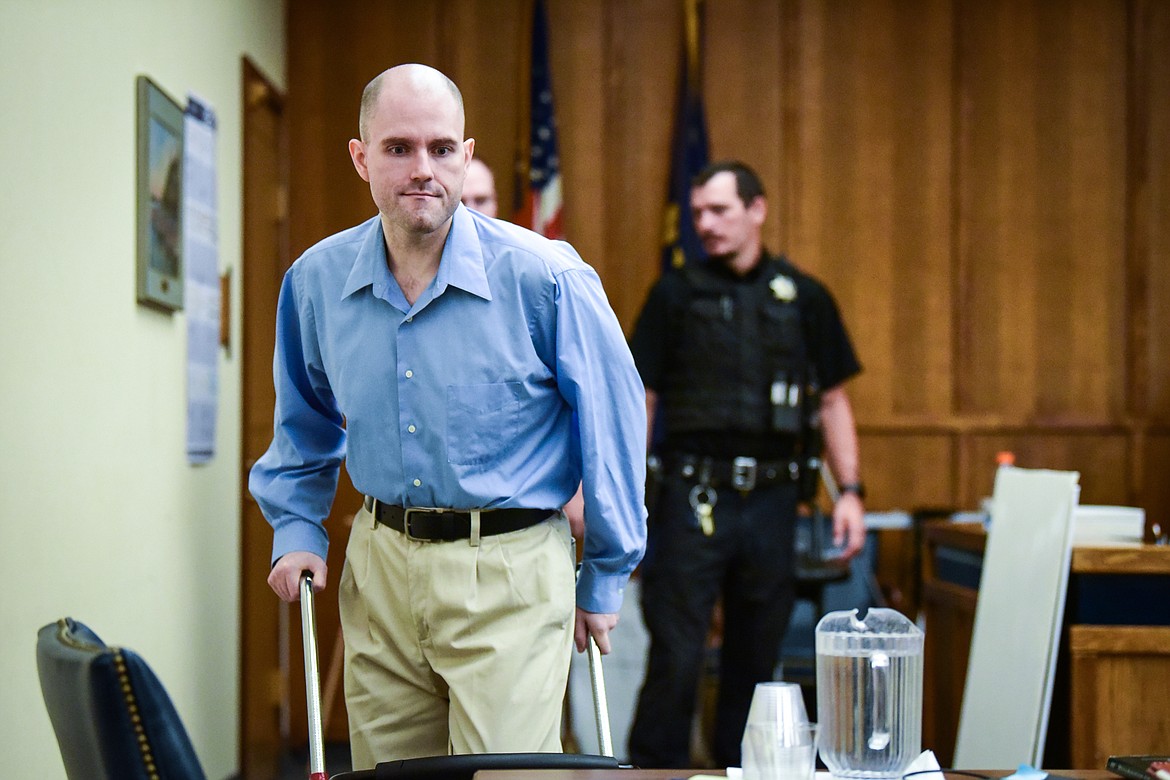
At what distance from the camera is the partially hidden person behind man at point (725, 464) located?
3.74m

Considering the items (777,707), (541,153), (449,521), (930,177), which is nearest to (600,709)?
(449,521)

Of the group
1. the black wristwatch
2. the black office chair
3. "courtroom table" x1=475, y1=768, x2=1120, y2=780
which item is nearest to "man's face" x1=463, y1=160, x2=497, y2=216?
the black wristwatch

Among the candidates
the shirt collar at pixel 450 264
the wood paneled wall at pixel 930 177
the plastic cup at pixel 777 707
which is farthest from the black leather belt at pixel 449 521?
the wood paneled wall at pixel 930 177

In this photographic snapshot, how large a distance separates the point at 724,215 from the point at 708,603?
1101mm

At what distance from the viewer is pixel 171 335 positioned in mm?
3646

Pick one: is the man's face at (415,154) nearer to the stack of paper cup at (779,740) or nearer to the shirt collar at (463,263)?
the shirt collar at (463,263)

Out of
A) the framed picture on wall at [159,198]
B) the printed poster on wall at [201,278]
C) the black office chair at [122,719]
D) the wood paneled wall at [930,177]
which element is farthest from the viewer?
the wood paneled wall at [930,177]

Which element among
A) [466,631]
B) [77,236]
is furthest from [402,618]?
[77,236]

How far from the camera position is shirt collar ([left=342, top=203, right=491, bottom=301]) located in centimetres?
204

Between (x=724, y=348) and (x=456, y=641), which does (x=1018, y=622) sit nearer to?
(x=724, y=348)

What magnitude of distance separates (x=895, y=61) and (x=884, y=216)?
62 cm

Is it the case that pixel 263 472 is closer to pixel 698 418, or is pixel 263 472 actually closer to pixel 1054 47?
pixel 698 418

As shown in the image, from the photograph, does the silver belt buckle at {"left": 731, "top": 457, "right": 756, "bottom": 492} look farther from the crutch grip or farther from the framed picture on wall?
the crutch grip

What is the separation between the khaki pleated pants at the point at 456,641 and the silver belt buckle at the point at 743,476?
1.68 meters
